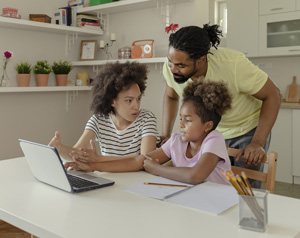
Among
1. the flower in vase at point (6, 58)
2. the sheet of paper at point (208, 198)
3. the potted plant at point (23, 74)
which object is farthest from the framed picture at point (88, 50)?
the sheet of paper at point (208, 198)

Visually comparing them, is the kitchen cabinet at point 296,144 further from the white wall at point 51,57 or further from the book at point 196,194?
the book at point 196,194

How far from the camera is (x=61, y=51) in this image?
3916 millimetres

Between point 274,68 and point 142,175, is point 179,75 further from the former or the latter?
point 274,68

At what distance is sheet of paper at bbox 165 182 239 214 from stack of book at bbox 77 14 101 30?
288 cm

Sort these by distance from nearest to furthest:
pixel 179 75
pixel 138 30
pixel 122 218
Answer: pixel 122 218, pixel 179 75, pixel 138 30

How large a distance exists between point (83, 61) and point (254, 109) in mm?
2363

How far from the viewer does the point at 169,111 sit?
7.07ft

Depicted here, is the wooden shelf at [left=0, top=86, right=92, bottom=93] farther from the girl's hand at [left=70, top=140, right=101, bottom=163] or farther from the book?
the book

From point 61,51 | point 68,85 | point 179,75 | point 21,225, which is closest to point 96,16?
point 61,51

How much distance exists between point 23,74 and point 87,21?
35.2 inches

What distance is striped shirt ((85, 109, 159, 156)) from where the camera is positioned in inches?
74.2

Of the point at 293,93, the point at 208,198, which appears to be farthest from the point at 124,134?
the point at 293,93

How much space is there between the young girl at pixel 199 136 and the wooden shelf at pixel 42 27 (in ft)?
7.06

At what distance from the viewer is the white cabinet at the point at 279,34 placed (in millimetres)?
4242
